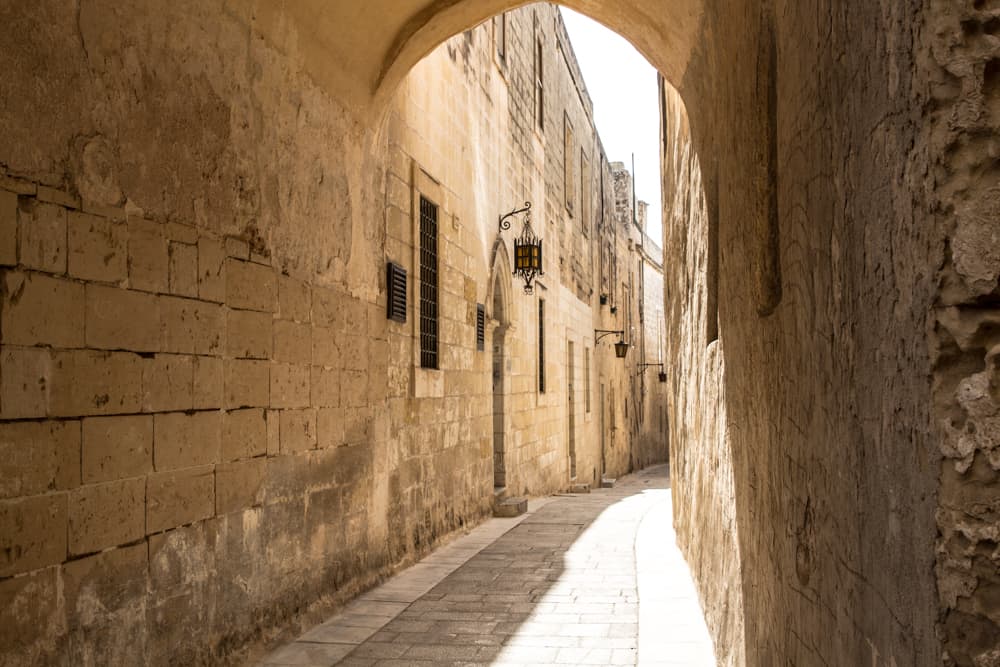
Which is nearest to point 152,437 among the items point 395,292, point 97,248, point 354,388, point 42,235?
point 97,248

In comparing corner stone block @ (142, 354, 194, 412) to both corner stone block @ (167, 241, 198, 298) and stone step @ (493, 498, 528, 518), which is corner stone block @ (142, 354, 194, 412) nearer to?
corner stone block @ (167, 241, 198, 298)

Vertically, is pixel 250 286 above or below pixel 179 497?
above

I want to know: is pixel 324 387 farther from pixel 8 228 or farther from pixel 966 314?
pixel 966 314

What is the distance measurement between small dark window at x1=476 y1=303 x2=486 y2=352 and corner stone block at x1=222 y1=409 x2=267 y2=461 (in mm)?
5284

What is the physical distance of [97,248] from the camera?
319 cm

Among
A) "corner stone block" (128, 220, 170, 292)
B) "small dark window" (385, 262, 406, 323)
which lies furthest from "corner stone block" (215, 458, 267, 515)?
"small dark window" (385, 262, 406, 323)

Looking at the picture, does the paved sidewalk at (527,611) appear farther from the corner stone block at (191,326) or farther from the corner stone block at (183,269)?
the corner stone block at (183,269)

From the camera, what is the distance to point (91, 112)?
3.19 metres

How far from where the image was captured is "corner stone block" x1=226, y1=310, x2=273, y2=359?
4.20 metres

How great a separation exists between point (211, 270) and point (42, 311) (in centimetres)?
115

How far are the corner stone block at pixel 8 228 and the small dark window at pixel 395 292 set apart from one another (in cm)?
383

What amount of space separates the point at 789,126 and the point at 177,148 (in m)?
2.71

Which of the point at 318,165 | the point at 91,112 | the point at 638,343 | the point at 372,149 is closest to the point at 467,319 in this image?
the point at 372,149

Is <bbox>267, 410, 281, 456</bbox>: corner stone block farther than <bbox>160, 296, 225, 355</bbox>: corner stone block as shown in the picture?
Yes
